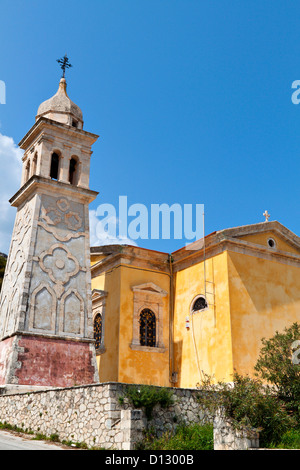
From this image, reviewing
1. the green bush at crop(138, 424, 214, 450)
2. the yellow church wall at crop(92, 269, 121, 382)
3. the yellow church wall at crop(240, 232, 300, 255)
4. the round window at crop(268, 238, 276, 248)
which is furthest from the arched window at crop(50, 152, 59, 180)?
the green bush at crop(138, 424, 214, 450)

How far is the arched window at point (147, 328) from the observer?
20281 mm

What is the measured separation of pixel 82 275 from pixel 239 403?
940 cm

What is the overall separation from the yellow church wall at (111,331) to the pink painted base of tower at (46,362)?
246cm

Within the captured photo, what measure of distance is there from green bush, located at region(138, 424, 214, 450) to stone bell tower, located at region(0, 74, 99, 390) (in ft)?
21.6

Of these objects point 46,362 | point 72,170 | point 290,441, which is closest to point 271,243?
point 72,170

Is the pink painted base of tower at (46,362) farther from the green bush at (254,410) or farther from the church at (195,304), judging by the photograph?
the green bush at (254,410)

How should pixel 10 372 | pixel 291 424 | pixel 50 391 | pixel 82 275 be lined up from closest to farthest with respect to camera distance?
1. pixel 291 424
2. pixel 50 391
3. pixel 10 372
4. pixel 82 275

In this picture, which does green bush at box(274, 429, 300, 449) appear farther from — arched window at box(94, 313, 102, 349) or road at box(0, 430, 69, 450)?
arched window at box(94, 313, 102, 349)

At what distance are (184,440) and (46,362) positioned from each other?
23.2 feet

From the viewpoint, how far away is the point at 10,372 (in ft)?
50.8

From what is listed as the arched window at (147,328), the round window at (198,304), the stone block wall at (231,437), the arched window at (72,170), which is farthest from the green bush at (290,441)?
the arched window at (72,170)

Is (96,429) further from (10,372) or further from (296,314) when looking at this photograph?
(296,314)

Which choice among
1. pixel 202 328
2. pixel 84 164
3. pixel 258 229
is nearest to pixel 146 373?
pixel 202 328
